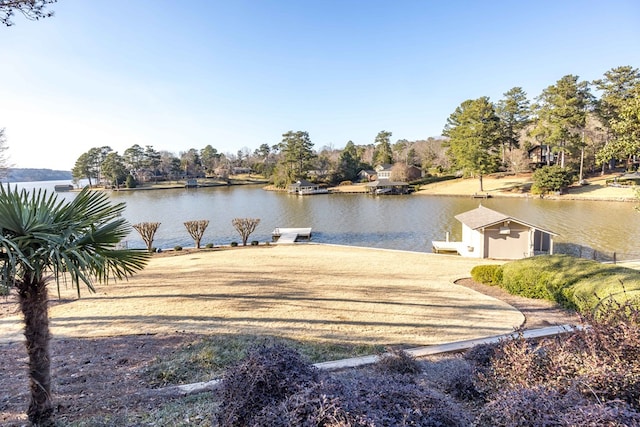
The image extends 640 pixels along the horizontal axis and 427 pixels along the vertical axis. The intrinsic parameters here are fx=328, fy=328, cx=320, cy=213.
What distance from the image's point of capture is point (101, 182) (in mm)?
69375

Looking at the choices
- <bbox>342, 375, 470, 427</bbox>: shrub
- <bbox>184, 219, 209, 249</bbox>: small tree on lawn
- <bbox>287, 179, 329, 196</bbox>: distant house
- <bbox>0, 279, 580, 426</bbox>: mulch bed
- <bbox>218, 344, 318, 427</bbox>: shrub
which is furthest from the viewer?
<bbox>287, 179, 329, 196</bbox>: distant house

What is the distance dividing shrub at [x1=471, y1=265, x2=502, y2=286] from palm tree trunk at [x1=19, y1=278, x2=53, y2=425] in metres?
10.5

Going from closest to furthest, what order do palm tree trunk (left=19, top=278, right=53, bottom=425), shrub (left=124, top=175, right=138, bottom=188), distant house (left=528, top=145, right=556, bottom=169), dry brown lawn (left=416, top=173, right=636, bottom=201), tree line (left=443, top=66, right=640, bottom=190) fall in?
palm tree trunk (left=19, top=278, right=53, bottom=425) → dry brown lawn (left=416, top=173, right=636, bottom=201) → tree line (left=443, top=66, right=640, bottom=190) → distant house (left=528, top=145, right=556, bottom=169) → shrub (left=124, top=175, right=138, bottom=188)

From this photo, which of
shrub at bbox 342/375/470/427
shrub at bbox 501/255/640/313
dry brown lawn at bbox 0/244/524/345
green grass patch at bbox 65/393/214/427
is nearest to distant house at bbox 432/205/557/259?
dry brown lawn at bbox 0/244/524/345

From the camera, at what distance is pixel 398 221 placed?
2612 cm

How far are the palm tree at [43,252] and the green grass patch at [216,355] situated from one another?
128 cm

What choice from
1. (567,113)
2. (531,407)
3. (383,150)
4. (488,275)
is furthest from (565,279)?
(383,150)

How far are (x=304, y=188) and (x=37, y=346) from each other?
49337mm

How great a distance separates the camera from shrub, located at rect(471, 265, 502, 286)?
10027mm

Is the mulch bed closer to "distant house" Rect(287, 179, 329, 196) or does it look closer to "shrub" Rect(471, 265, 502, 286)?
"shrub" Rect(471, 265, 502, 286)

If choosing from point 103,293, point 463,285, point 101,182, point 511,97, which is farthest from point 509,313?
point 101,182

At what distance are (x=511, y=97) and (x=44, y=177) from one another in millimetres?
122605

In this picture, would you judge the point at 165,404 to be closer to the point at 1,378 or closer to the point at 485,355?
the point at 1,378

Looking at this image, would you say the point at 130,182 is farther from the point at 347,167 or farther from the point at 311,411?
the point at 311,411
